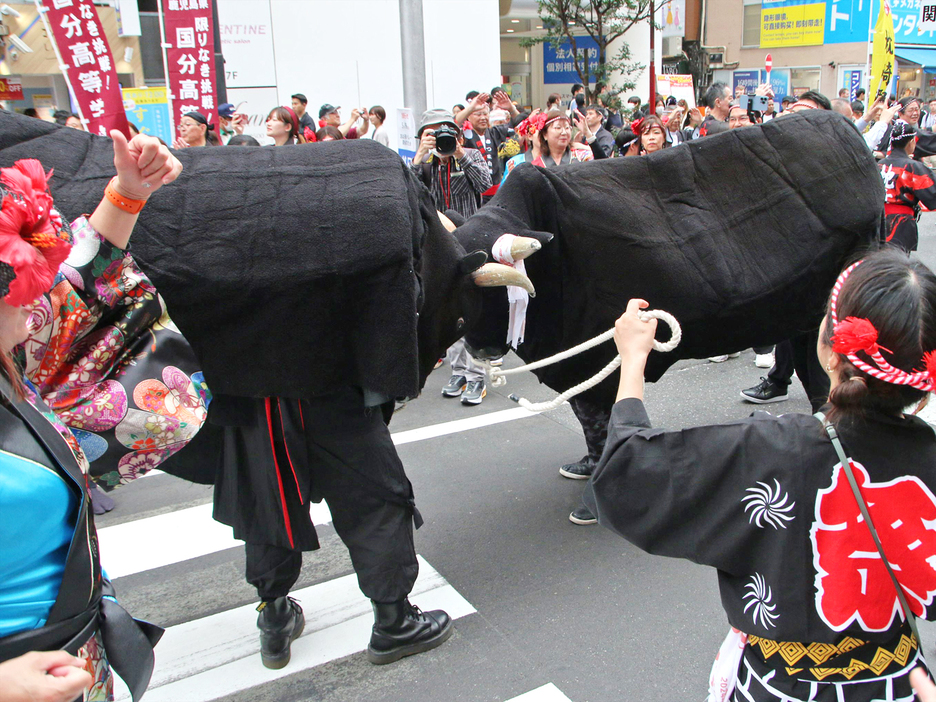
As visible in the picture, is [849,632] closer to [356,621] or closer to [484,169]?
[356,621]

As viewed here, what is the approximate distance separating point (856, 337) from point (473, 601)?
215cm

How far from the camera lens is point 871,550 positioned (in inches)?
53.3

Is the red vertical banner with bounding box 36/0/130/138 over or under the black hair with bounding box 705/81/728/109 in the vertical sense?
over

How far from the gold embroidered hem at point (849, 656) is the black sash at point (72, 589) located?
1255 millimetres

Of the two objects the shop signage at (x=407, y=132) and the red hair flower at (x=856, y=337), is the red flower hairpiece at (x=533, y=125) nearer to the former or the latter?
the shop signage at (x=407, y=132)

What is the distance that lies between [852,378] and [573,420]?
11.6ft

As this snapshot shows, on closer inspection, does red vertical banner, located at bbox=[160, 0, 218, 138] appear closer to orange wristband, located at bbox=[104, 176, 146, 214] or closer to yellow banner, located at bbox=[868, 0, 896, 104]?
orange wristband, located at bbox=[104, 176, 146, 214]

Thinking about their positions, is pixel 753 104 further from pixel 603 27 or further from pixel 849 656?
pixel 603 27

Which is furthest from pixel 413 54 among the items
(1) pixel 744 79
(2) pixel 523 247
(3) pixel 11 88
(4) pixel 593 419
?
(1) pixel 744 79

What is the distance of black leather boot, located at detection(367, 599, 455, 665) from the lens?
2.64m

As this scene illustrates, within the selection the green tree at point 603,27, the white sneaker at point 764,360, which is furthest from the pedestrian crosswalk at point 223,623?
the green tree at point 603,27

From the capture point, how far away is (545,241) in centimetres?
291

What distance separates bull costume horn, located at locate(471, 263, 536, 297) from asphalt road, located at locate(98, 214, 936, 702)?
1.27m

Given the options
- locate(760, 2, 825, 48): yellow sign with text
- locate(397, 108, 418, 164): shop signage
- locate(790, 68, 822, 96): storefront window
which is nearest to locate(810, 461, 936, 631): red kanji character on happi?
locate(397, 108, 418, 164): shop signage
